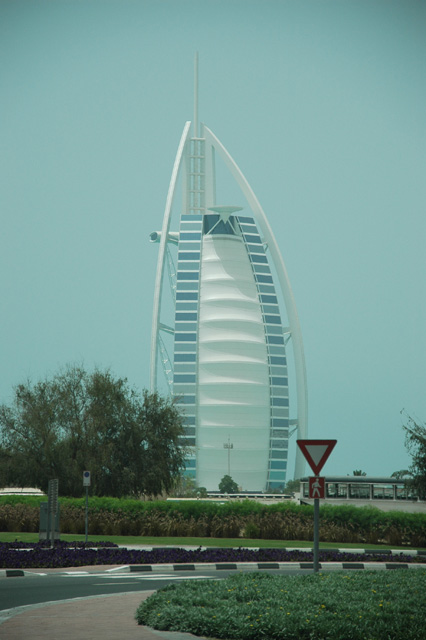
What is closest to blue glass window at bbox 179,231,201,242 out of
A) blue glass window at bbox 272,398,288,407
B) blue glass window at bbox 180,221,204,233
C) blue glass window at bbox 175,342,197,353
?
blue glass window at bbox 180,221,204,233

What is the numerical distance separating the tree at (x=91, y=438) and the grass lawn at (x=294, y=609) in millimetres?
33088

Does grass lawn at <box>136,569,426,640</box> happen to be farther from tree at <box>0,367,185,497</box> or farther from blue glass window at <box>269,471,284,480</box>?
blue glass window at <box>269,471,284,480</box>

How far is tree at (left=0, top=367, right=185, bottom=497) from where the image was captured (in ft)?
156

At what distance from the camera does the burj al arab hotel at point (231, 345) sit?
457 feet

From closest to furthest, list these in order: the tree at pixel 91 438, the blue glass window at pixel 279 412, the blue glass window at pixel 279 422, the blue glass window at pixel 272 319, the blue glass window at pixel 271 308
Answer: the tree at pixel 91 438 < the blue glass window at pixel 279 422 < the blue glass window at pixel 279 412 < the blue glass window at pixel 271 308 < the blue glass window at pixel 272 319

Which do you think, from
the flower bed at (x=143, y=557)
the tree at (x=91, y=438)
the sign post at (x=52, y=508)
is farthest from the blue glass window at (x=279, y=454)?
the flower bed at (x=143, y=557)

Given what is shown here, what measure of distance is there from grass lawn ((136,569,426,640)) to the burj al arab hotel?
12020 cm

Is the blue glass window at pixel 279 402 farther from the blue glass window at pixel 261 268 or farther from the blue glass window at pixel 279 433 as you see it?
the blue glass window at pixel 261 268

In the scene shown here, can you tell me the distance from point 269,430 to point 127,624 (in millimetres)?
130199

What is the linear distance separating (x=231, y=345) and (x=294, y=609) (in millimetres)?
129238

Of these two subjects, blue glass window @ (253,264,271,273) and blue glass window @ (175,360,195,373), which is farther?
blue glass window @ (253,264,271,273)

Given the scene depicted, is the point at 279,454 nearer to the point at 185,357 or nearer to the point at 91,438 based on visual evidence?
the point at 185,357

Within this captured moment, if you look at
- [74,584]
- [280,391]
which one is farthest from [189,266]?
[74,584]

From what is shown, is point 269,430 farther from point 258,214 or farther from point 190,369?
point 258,214
